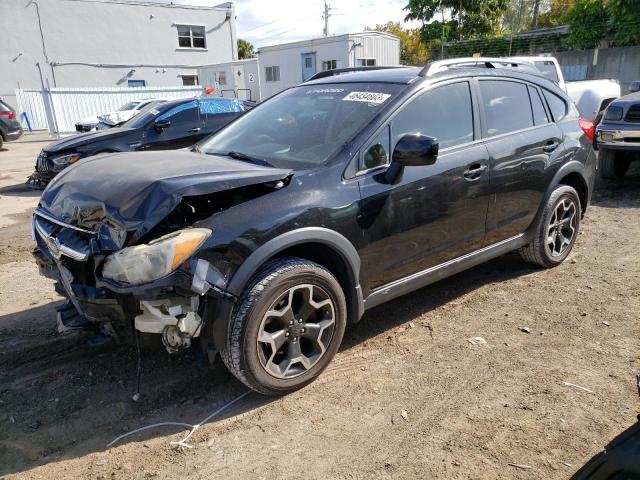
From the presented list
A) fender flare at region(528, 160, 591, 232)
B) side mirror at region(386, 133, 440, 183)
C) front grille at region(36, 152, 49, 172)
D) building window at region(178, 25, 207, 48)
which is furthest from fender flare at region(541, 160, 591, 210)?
building window at region(178, 25, 207, 48)

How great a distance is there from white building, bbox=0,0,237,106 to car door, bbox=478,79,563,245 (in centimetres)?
2862

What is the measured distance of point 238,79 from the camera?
29.6 metres

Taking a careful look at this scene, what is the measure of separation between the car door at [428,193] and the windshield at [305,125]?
0.72 feet

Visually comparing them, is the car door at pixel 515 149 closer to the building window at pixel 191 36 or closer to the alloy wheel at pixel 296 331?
the alloy wheel at pixel 296 331

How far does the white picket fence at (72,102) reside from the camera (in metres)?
21.9

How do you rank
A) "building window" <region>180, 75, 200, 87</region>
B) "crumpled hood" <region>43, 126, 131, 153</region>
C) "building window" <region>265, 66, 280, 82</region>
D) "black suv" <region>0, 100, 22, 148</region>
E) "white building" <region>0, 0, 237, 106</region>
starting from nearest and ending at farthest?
"crumpled hood" <region>43, 126, 131, 153</region>, "black suv" <region>0, 100, 22, 148</region>, "building window" <region>265, 66, 280, 82</region>, "white building" <region>0, 0, 237, 106</region>, "building window" <region>180, 75, 200, 87</region>

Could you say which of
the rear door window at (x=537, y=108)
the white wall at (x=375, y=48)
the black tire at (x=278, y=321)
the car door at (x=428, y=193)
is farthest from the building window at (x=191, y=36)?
the black tire at (x=278, y=321)

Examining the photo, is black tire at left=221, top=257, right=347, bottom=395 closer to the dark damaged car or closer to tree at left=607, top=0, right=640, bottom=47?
the dark damaged car

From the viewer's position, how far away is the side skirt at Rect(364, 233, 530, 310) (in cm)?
351

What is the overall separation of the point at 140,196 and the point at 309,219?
3.06ft

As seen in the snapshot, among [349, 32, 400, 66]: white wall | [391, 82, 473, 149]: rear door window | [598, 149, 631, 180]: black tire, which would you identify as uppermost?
[349, 32, 400, 66]: white wall

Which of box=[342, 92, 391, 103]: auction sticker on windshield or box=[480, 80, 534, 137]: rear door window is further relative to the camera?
box=[480, 80, 534, 137]: rear door window

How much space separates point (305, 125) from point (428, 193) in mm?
1004

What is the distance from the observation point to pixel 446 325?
13.0 feet
